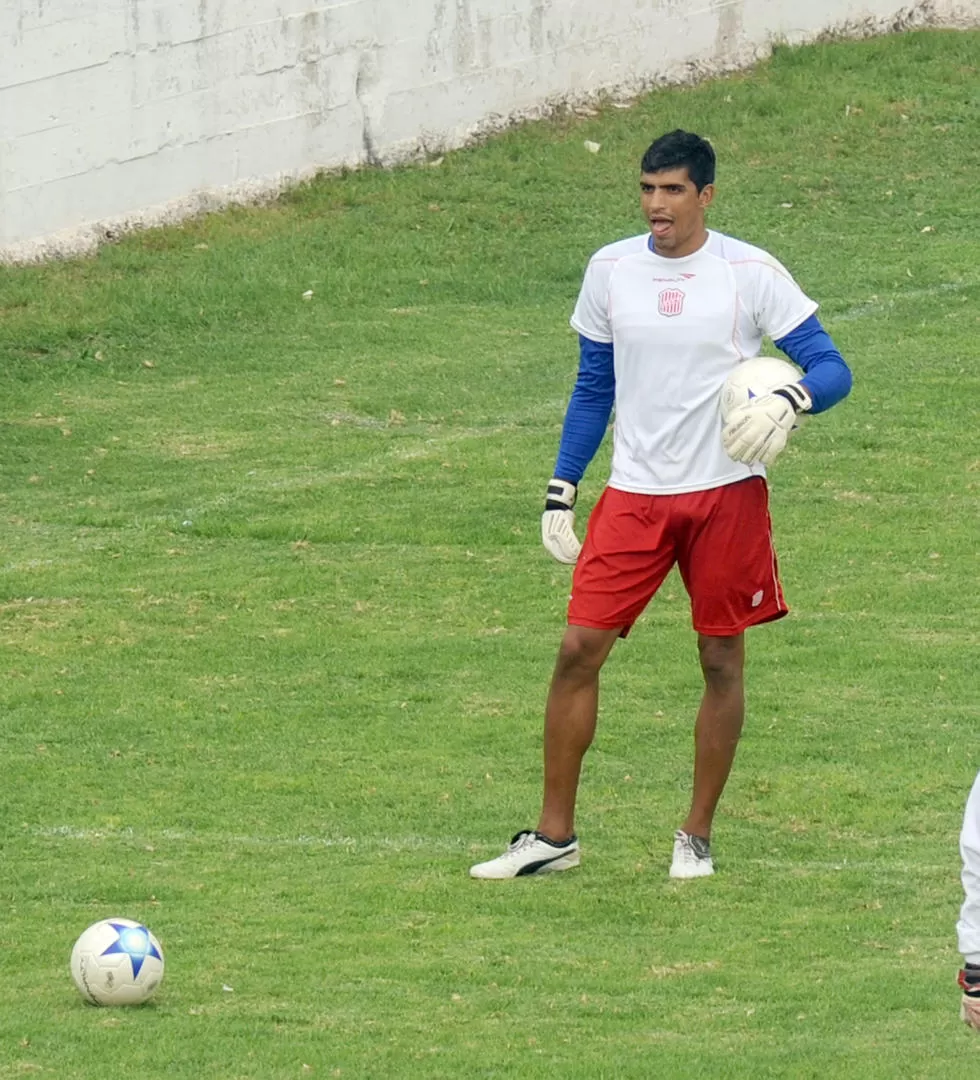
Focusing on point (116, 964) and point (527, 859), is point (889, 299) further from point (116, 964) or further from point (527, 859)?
point (116, 964)

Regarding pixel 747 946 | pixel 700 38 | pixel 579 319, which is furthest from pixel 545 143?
pixel 747 946

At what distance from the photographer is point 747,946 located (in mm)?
6246

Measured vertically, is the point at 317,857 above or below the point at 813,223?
below

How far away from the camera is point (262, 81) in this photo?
53.7 feet

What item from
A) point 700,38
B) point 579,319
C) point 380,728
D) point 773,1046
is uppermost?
point 700,38

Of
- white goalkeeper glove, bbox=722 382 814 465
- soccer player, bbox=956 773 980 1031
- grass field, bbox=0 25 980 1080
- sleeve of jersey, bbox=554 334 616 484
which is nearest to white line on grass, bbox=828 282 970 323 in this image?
grass field, bbox=0 25 980 1080

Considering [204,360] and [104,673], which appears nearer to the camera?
[104,673]

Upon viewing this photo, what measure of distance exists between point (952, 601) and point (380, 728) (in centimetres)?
286

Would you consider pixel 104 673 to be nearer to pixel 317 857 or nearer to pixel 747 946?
pixel 317 857

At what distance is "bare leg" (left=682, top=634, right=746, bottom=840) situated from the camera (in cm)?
685

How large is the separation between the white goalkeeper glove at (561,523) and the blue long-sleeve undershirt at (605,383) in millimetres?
40

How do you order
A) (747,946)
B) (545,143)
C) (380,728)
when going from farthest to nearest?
(545,143)
(380,728)
(747,946)

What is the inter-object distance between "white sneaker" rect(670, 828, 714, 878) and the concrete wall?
9.42 m

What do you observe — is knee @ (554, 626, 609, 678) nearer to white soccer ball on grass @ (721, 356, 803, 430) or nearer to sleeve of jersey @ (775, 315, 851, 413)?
white soccer ball on grass @ (721, 356, 803, 430)
